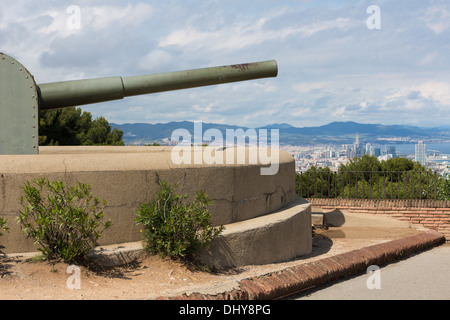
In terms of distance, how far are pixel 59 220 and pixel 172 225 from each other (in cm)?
110

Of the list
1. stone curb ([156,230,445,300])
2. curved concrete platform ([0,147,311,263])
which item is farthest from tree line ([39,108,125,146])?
stone curb ([156,230,445,300])

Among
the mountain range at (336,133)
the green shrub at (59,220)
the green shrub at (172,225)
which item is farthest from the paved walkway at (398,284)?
the mountain range at (336,133)

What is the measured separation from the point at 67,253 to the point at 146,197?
40.5 inches

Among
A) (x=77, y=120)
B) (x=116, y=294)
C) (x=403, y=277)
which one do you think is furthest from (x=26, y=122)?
(x=77, y=120)

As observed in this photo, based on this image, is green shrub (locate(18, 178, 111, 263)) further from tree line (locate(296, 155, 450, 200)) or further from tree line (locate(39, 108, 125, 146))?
tree line (locate(39, 108, 125, 146))

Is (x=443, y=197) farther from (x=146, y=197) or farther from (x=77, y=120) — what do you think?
(x=77, y=120)

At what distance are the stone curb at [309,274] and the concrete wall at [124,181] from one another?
1026 millimetres

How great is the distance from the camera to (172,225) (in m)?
4.92

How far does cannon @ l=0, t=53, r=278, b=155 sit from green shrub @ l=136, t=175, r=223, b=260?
78.4 inches

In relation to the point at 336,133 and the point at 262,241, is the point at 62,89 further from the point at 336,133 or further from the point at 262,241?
the point at 336,133


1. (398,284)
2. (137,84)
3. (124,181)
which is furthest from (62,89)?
(398,284)

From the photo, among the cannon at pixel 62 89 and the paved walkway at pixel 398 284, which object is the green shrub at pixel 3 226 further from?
the paved walkway at pixel 398 284

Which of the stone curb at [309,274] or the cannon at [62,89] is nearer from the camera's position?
the stone curb at [309,274]

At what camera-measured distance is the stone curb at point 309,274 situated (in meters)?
4.56
